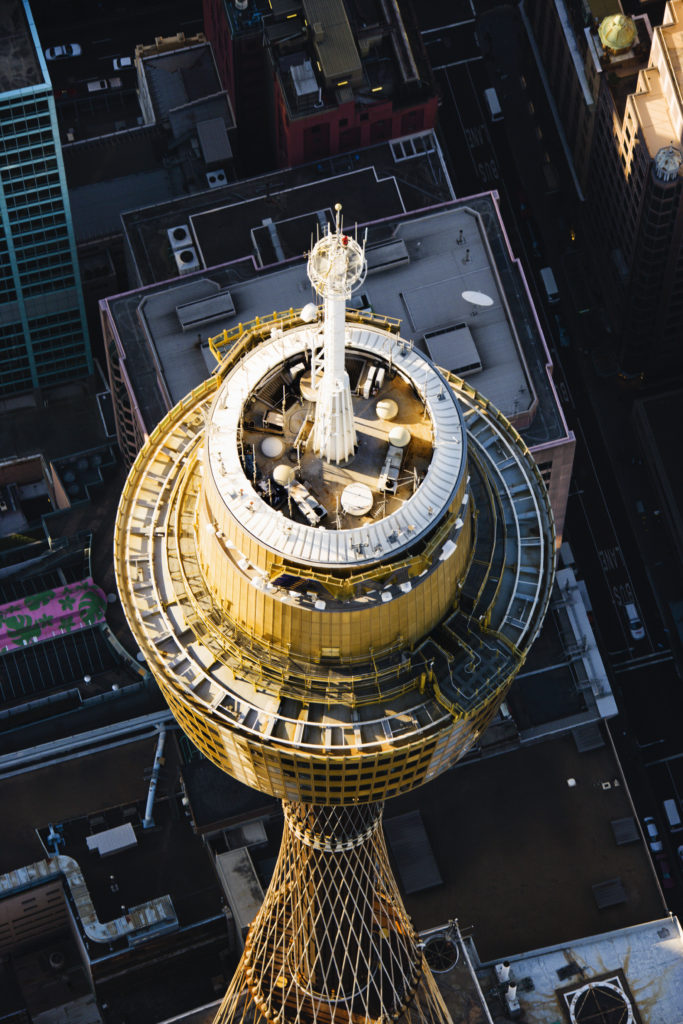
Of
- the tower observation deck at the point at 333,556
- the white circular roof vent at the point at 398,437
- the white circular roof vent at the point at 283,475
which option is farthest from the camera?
the white circular roof vent at the point at 398,437

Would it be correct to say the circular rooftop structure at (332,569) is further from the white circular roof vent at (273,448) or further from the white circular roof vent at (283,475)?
the white circular roof vent at (273,448)

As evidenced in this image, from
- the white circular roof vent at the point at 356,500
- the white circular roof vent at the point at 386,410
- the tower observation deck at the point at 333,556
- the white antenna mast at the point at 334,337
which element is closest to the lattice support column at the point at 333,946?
the tower observation deck at the point at 333,556

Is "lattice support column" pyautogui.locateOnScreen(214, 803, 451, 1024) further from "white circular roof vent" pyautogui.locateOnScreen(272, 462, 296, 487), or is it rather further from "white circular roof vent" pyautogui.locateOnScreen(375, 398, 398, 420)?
"white circular roof vent" pyautogui.locateOnScreen(375, 398, 398, 420)

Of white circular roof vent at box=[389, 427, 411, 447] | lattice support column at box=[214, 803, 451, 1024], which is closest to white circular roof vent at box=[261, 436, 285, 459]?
white circular roof vent at box=[389, 427, 411, 447]

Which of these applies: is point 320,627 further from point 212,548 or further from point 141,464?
point 141,464

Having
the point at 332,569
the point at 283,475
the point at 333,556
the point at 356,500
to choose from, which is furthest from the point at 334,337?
the point at 332,569

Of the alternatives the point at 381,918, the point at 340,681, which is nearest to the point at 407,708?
the point at 340,681

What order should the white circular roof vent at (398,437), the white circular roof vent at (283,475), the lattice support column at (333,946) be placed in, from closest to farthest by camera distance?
the white circular roof vent at (283,475)
the white circular roof vent at (398,437)
the lattice support column at (333,946)

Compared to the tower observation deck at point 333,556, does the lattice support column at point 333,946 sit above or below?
below
